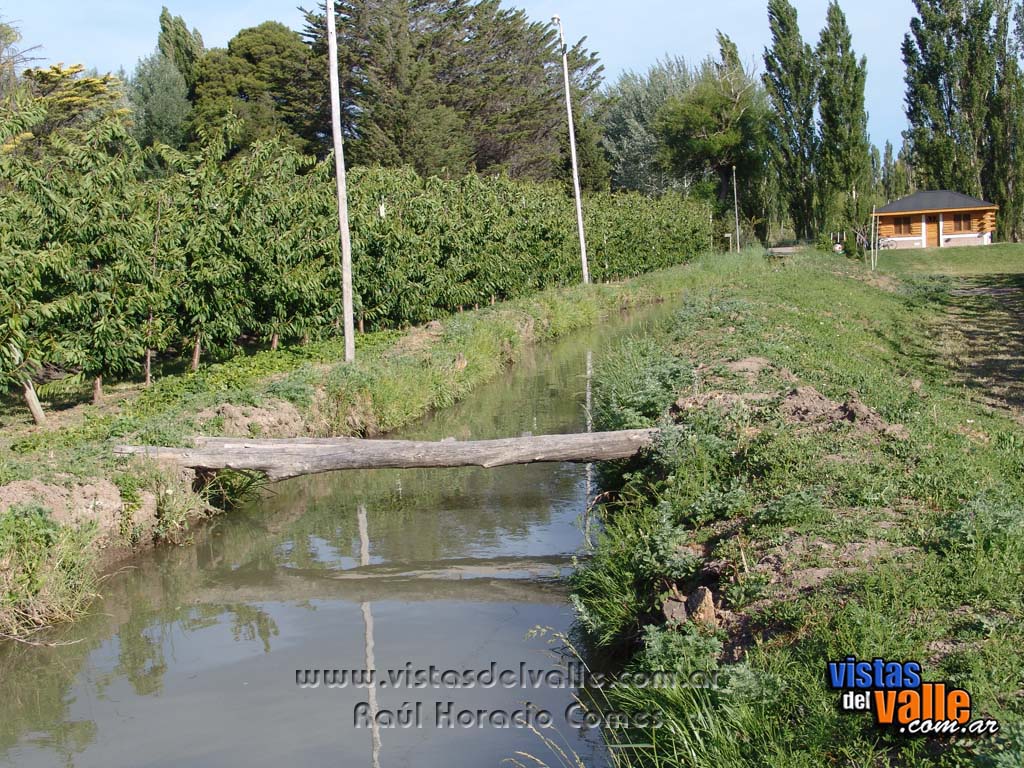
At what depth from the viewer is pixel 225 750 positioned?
5.92 metres

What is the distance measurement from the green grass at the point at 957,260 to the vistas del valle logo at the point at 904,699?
3487 cm

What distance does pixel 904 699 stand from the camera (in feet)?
14.5

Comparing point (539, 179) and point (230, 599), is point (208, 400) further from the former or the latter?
point (539, 179)

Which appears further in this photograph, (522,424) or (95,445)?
(522,424)

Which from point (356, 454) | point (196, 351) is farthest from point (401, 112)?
point (356, 454)

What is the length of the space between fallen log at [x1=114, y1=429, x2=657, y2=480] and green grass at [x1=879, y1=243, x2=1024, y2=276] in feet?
100

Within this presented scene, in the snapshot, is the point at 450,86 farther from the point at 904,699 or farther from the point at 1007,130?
the point at 904,699

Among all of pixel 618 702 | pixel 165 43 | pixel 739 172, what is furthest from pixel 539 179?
pixel 618 702

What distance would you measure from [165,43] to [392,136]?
2062cm

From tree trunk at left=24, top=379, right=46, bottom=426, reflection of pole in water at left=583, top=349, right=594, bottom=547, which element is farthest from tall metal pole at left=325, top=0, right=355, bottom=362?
tree trunk at left=24, top=379, right=46, bottom=426

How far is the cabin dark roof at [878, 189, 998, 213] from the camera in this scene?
48906mm

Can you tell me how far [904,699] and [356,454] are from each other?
6547 mm

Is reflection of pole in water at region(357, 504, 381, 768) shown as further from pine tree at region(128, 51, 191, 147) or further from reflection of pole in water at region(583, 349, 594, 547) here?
pine tree at region(128, 51, 191, 147)

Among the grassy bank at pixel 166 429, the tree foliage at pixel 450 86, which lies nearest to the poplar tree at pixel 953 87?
the tree foliage at pixel 450 86
